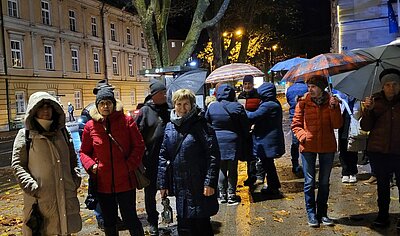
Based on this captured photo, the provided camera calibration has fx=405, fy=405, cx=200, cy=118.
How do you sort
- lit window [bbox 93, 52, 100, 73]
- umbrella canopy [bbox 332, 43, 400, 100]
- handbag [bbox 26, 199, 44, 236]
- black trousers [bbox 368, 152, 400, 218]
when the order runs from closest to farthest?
1. handbag [bbox 26, 199, 44, 236]
2. black trousers [bbox 368, 152, 400, 218]
3. umbrella canopy [bbox 332, 43, 400, 100]
4. lit window [bbox 93, 52, 100, 73]

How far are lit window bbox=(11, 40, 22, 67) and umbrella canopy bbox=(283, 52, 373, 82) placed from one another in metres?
28.1

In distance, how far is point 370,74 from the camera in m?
5.34

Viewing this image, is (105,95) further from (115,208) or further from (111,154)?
(115,208)

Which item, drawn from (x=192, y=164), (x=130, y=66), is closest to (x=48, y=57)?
(x=130, y=66)

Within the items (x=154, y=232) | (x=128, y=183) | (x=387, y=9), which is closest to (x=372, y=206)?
(x=154, y=232)

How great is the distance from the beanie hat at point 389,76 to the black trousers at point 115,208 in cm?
326

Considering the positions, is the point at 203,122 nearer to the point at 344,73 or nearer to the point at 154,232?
the point at 154,232

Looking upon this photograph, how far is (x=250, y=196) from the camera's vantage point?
6.94m

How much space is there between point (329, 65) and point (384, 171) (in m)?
1.48

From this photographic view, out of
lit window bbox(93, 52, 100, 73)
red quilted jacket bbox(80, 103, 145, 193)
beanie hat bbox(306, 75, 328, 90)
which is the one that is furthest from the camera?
lit window bbox(93, 52, 100, 73)

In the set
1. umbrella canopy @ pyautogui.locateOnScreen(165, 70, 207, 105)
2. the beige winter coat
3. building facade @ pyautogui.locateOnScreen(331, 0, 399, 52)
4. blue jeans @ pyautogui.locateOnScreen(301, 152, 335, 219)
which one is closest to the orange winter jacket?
blue jeans @ pyautogui.locateOnScreen(301, 152, 335, 219)

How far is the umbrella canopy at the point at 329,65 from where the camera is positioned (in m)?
4.98

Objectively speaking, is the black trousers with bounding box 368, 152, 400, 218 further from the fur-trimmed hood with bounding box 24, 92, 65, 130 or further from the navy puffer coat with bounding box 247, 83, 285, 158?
the fur-trimmed hood with bounding box 24, 92, 65, 130

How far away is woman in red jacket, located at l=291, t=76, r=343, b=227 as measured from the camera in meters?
5.11
